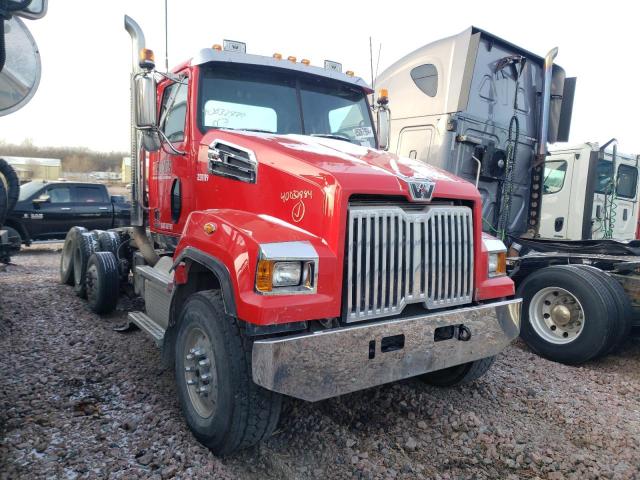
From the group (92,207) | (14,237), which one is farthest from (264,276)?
(92,207)

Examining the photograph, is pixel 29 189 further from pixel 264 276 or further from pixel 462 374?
pixel 462 374

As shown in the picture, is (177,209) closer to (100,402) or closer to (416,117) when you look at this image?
(100,402)

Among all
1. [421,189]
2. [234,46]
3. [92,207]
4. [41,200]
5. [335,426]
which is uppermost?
[234,46]

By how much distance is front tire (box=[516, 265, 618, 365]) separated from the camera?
4.53 meters

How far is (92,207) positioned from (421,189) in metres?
11.3

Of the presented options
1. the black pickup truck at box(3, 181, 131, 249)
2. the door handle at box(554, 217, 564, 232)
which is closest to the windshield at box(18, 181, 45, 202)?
the black pickup truck at box(3, 181, 131, 249)

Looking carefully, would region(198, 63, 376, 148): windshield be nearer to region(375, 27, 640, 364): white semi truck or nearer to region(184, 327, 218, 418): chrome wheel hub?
region(375, 27, 640, 364): white semi truck

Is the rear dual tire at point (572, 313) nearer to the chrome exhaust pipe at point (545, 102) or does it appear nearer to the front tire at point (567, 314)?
the front tire at point (567, 314)

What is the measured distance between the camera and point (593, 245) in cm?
564

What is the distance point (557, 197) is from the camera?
863cm

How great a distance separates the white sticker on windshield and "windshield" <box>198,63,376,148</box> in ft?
0.15

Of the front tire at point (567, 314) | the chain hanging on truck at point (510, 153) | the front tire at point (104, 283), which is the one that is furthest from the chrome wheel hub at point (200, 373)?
the chain hanging on truck at point (510, 153)

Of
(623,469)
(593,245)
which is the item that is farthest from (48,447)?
(593,245)

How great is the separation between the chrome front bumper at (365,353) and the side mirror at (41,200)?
11.0 meters
